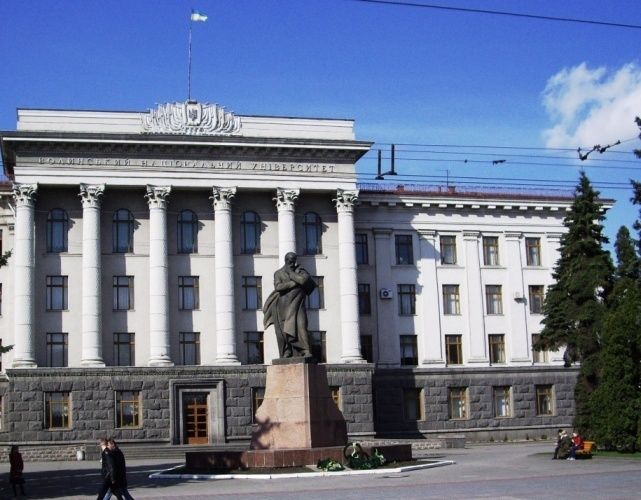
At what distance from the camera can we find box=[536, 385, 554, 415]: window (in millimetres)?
54531

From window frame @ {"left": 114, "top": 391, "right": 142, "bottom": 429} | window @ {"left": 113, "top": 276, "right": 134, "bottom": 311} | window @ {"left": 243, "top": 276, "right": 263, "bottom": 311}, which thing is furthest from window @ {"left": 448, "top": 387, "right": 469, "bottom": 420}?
window @ {"left": 113, "top": 276, "right": 134, "bottom": 311}

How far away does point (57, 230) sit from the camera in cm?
4834

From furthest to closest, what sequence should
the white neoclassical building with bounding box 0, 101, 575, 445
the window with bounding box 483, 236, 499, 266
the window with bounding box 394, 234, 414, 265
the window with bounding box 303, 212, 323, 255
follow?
the window with bounding box 483, 236, 499, 266, the window with bounding box 394, 234, 414, 265, the window with bounding box 303, 212, 323, 255, the white neoclassical building with bounding box 0, 101, 575, 445

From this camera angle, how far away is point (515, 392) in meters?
53.9

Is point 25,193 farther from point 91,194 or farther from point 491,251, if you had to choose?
point 491,251

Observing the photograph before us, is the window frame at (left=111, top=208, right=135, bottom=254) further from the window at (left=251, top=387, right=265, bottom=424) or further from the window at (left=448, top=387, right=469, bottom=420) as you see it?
the window at (left=448, top=387, right=469, bottom=420)

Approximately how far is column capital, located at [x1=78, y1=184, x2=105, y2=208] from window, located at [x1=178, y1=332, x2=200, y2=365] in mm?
7458

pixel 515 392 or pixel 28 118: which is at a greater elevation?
pixel 28 118

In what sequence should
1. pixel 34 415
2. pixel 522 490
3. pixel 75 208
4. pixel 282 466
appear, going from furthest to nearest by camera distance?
pixel 75 208 < pixel 34 415 < pixel 282 466 < pixel 522 490

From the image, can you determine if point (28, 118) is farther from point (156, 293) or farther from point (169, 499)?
point (169, 499)

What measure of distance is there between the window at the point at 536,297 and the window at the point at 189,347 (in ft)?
61.8

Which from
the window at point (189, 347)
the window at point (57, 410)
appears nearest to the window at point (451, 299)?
the window at point (189, 347)

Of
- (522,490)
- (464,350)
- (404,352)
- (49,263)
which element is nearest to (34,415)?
(49,263)

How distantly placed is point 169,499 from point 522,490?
23.9 feet
